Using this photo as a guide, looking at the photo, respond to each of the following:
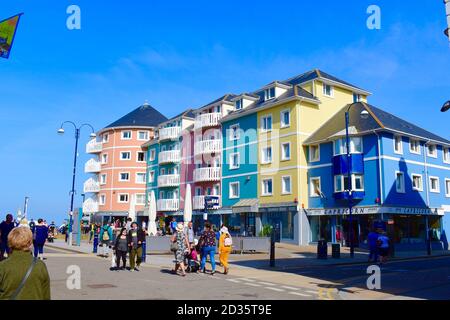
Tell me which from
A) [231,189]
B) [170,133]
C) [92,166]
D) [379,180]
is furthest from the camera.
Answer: [92,166]

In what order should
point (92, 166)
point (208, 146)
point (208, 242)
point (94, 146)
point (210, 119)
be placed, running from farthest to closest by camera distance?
point (94, 146), point (92, 166), point (210, 119), point (208, 146), point (208, 242)

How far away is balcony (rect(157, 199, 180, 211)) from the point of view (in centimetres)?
5081

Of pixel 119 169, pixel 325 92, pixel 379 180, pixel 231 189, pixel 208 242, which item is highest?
pixel 325 92

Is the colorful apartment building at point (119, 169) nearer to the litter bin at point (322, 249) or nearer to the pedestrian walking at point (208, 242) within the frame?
the litter bin at point (322, 249)

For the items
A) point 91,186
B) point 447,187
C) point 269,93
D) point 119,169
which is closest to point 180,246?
point 269,93

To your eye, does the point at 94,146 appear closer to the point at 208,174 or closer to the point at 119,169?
the point at 119,169

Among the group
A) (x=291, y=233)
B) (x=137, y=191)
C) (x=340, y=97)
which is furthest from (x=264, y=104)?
(x=137, y=191)

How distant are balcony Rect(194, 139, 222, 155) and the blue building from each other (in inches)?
431

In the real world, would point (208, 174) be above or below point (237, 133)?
below

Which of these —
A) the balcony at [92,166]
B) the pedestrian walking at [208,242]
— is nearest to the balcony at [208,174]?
the balcony at [92,166]

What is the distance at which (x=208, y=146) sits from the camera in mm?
45469

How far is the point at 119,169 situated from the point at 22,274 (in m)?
54.8
